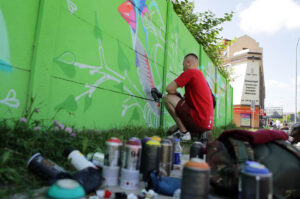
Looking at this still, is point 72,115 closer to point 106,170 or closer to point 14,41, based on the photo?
point 14,41

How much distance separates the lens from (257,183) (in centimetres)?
104

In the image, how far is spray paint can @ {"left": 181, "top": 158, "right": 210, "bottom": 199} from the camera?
1.09 m

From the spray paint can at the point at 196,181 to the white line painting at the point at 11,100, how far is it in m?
1.59

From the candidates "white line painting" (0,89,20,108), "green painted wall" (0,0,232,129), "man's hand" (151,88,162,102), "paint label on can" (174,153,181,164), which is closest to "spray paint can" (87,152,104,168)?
"green painted wall" (0,0,232,129)

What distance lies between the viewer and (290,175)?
1.28 m

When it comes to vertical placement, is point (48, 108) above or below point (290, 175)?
above

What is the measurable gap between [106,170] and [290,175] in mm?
1142

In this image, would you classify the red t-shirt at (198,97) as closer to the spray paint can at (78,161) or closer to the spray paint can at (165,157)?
the spray paint can at (165,157)

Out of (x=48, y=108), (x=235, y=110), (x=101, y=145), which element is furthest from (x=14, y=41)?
(x=235, y=110)

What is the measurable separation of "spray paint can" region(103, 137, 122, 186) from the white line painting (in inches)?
39.3

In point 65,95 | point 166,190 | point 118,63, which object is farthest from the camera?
point 118,63

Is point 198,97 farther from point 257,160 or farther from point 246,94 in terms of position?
point 246,94

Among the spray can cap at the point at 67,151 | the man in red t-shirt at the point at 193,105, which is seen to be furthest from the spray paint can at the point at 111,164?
the man in red t-shirt at the point at 193,105

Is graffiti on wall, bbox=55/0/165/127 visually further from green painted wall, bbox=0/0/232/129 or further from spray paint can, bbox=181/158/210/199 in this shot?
spray paint can, bbox=181/158/210/199
